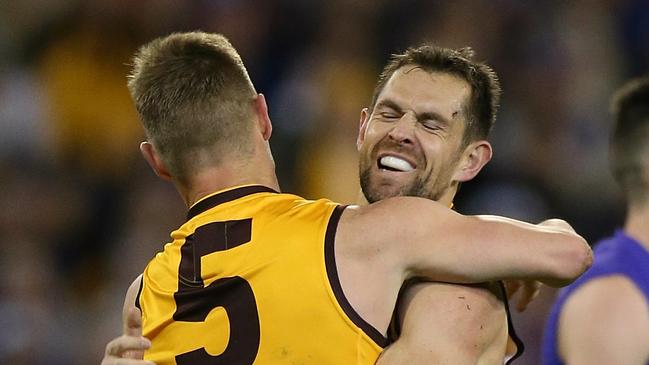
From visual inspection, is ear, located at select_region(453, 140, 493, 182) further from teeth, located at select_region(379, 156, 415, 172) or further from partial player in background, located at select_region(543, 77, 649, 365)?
partial player in background, located at select_region(543, 77, 649, 365)

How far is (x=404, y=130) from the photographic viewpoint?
4023 millimetres

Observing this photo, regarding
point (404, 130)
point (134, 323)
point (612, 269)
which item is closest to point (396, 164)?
point (404, 130)

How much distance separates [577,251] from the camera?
12.2ft

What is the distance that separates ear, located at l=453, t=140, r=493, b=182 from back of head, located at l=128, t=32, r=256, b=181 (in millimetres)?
808

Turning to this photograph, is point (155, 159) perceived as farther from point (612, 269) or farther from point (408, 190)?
point (612, 269)

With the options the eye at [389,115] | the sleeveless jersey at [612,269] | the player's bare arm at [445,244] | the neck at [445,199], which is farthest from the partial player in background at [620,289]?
the eye at [389,115]

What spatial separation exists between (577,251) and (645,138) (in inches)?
68.3

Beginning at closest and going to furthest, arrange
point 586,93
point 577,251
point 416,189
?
point 577,251 → point 416,189 → point 586,93

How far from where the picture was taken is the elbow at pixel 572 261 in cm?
365

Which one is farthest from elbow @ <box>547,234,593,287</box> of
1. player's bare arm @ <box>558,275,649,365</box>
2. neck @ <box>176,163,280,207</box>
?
player's bare arm @ <box>558,275,649,365</box>

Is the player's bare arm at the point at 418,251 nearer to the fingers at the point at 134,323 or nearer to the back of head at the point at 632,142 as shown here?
the fingers at the point at 134,323

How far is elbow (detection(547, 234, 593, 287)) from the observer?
3652 mm

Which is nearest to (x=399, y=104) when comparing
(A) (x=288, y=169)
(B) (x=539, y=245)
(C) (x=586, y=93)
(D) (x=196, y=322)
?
(B) (x=539, y=245)

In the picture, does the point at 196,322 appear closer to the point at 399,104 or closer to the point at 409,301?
the point at 409,301
